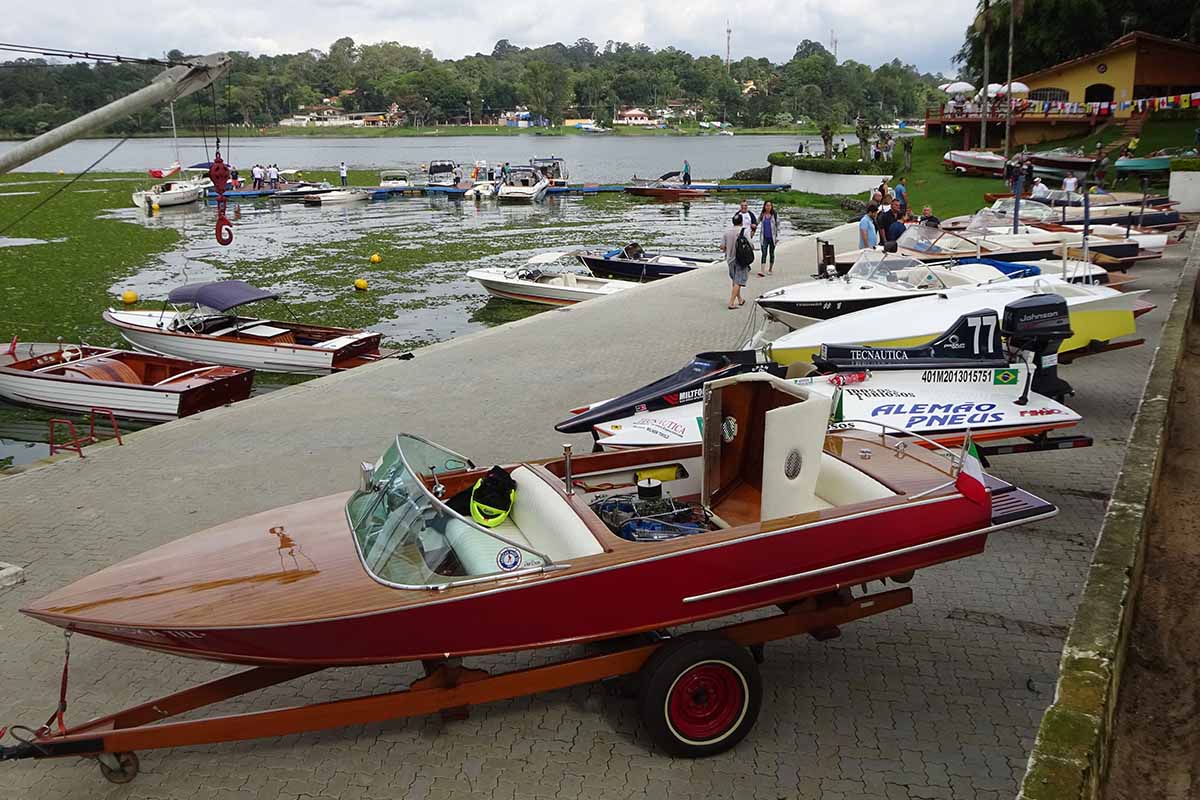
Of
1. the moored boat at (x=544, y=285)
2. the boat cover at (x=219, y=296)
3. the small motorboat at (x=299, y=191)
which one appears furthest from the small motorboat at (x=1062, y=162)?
the small motorboat at (x=299, y=191)

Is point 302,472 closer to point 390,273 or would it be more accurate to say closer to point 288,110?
point 390,273

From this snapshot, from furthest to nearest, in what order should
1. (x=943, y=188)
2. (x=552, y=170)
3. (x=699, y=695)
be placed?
(x=552, y=170) < (x=943, y=188) < (x=699, y=695)

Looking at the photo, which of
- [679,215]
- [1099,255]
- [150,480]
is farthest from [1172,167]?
[150,480]

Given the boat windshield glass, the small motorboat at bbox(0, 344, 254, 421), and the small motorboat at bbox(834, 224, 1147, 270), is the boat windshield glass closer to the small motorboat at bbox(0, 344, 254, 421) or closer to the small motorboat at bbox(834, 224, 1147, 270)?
the small motorboat at bbox(834, 224, 1147, 270)

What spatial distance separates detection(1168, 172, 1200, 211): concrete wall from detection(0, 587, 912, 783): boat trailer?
2983 cm

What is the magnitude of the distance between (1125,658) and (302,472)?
741 cm

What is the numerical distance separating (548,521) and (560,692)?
110 centimetres

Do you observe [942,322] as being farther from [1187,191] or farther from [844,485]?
[1187,191]

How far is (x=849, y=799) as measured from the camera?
177 inches

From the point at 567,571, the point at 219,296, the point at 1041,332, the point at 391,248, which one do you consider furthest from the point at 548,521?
the point at 391,248

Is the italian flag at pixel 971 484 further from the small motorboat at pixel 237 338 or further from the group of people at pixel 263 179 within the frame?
the group of people at pixel 263 179

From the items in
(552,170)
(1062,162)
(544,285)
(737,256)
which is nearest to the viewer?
(737,256)

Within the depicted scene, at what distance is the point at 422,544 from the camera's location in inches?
190

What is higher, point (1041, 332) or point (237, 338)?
point (1041, 332)
